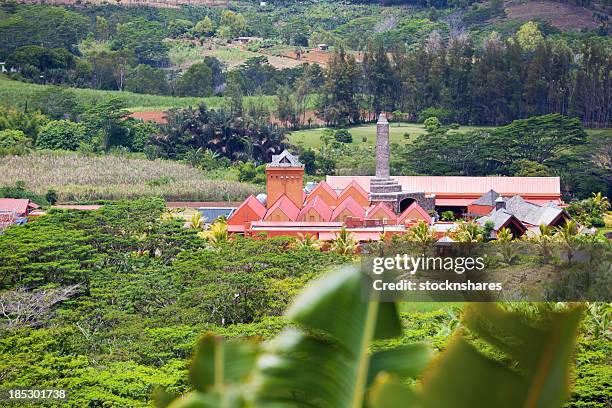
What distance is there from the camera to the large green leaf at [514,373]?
0.38 metres

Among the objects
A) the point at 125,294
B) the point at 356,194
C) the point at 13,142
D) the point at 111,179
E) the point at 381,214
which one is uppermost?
the point at 125,294

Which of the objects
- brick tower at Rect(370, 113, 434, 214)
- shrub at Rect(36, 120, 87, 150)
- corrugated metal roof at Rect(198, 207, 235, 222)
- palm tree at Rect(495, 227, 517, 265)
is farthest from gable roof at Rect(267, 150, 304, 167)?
shrub at Rect(36, 120, 87, 150)

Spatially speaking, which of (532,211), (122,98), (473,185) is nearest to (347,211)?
(532,211)

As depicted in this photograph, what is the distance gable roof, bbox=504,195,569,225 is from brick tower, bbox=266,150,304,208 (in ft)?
11.4

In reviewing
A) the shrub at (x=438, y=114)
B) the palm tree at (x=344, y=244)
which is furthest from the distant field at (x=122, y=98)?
the palm tree at (x=344, y=244)

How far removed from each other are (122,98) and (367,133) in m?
8.43

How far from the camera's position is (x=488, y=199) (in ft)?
67.3

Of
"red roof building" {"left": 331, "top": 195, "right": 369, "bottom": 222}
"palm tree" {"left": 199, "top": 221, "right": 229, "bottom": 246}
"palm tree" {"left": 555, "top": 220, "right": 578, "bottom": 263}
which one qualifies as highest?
"palm tree" {"left": 555, "top": 220, "right": 578, "bottom": 263}

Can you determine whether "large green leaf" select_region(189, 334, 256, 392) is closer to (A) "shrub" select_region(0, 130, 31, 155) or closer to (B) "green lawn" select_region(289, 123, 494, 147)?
(A) "shrub" select_region(0, 130, 31, 155)

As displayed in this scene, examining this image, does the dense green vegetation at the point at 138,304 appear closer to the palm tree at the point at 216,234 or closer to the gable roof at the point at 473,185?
the palm tree at the point at 216,234

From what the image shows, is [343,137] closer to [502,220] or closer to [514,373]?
[502,220]

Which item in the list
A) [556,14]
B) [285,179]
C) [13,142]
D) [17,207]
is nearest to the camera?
[285,179]

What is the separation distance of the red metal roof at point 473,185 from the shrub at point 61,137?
10.2 meters

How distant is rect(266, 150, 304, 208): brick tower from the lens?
18.0 m
